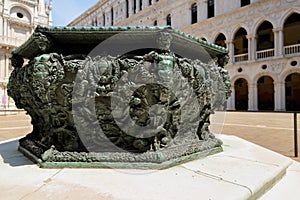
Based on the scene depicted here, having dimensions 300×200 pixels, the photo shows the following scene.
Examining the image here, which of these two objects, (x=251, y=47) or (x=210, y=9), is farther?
(x=210, y=9)

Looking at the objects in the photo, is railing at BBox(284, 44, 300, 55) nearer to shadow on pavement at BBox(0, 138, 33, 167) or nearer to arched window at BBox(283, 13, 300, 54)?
arched window at BBox(283, 13, 300, 54)

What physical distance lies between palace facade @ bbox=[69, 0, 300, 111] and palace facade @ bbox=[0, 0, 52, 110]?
1552 cm

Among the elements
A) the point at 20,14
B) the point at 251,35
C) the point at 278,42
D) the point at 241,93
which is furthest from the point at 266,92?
the point at 20,14

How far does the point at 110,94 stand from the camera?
7.44 feet

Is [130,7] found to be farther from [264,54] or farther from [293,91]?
[293,91]

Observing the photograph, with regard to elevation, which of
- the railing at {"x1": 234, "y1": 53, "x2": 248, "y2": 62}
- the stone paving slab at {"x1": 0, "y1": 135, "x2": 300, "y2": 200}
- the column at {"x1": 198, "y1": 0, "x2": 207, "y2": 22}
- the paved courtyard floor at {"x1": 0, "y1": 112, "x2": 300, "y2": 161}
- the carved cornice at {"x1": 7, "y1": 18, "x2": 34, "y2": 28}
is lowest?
the paved courtyard floor at {"x1": 0, "y1": 112, "x2": 300, "y2": 161}

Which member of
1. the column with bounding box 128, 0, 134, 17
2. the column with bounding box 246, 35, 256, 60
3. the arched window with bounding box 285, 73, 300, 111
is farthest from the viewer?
the column with bounding box 128, 0, 134, 17

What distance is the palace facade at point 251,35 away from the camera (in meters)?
16.9

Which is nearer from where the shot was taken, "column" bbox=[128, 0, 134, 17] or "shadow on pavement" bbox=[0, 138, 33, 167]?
"shadow on pavement" bbox=[0, 138, 33, 167]

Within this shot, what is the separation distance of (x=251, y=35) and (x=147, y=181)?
2028 centimetres

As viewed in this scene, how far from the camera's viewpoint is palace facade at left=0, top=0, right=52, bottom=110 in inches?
1048

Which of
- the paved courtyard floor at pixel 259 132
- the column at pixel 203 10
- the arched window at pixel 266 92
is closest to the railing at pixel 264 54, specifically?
the arched window at pixel 266 92

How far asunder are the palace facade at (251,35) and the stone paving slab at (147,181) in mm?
17560

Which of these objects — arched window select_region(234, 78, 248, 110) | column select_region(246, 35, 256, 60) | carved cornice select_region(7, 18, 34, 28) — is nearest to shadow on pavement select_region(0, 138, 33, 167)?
column select_region(246, 35, 256, 60)
